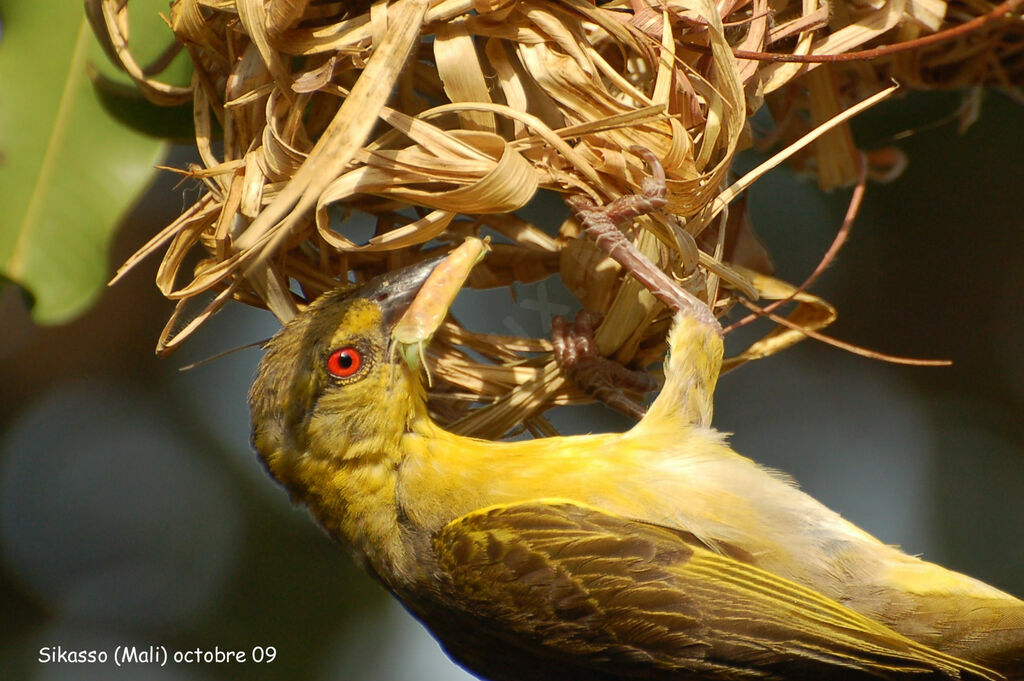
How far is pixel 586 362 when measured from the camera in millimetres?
2127

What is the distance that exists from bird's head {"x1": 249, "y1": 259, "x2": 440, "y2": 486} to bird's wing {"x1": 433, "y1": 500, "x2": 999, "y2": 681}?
30 cm

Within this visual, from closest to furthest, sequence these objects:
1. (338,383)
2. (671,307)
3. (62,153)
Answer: (671,307) < (338,383) < (62,153)

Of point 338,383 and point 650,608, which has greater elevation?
point 338,383

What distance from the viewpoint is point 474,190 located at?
5.77ft

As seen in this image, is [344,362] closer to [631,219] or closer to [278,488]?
[631,219]

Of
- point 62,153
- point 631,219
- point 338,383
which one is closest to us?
point 631,219

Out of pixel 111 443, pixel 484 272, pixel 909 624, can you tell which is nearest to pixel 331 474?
pixel 484 272

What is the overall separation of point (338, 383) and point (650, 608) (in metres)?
0.77

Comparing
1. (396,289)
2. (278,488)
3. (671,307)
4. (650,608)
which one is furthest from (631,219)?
(278,488)

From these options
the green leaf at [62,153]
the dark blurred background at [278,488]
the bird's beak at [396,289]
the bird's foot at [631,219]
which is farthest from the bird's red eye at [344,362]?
the dark blurred background at [278,488]

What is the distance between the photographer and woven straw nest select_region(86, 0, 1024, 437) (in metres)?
1.83

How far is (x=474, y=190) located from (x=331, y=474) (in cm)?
79

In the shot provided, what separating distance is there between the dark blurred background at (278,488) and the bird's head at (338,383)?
7.46ft

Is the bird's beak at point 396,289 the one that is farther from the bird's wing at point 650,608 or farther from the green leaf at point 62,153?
the green leaf at point 62,153
